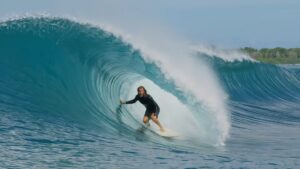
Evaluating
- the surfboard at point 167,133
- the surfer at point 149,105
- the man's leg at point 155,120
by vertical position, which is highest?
the surfer at point 149,105

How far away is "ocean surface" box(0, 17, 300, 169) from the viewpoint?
8867 mm

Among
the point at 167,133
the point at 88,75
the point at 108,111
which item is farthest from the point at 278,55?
the point at 167,133

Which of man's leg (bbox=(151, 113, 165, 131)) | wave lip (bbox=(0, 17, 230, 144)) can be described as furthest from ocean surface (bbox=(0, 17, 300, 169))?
man's leg (bbox=(151, 113, 165, 131))

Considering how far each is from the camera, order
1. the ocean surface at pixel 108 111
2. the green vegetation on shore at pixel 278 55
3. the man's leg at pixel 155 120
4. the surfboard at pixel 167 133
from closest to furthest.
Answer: the ocean surface at pixel 108 111 < the surfboard at pixel 167 133 < the man's leg at pixel 155 120 < the green vegetation on shore at pixel 278 55

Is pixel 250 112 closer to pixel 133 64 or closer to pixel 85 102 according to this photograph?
pixel 133 64

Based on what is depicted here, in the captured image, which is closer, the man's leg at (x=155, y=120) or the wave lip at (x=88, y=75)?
the man's leg at (x=155, y=120)

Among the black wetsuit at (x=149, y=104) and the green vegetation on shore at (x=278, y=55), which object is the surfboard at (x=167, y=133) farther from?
the green vegetation on shore at (x=278, y=55)

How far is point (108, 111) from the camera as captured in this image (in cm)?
1231

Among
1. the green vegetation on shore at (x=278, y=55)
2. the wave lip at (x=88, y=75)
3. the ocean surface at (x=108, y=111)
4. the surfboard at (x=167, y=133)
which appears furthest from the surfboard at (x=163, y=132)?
the green vegetation on shore at (x=278, y=55)

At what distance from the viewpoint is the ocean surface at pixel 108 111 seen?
887 centimetres

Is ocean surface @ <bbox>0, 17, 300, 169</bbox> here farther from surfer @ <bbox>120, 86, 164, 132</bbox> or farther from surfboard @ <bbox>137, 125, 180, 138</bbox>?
surfer @ <bbox>120, 86, 164, 132</bbox>

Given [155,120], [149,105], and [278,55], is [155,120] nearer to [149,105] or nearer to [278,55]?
[149,105]

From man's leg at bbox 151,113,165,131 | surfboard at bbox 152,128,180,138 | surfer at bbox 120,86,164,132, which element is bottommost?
surfboard at bbox 152,128,180,138

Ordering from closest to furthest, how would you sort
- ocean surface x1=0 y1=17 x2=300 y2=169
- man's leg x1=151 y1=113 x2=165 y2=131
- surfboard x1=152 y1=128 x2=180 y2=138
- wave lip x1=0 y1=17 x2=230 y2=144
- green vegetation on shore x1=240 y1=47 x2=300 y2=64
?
ocean surface x1=0 y1=17 x2=300 y2=169
surfboard x1=152 y1=128 x2=180 y2=138
man's leg x1=151 y1=113 x2=165 y2=131
wave lip x1=0 y1=17 x2=230 y2=144
green vegetation on shore x1=240 y1=47 x2=300 y2=64
